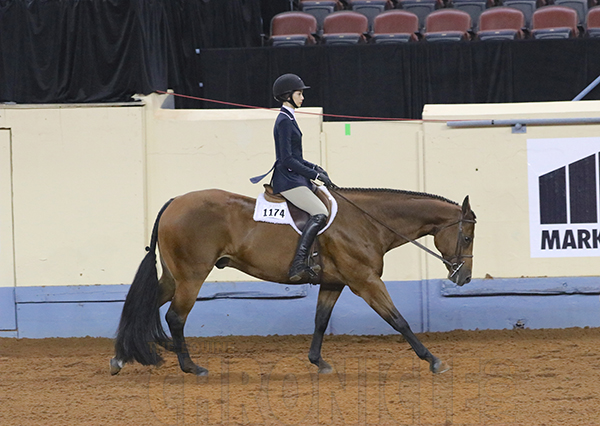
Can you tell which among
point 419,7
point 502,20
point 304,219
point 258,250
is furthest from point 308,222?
point 419,7

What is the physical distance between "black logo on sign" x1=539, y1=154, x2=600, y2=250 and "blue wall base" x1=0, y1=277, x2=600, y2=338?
52cm

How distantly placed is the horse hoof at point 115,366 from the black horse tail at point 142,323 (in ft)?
0.15

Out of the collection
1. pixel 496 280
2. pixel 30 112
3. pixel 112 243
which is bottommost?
pixel 496 280

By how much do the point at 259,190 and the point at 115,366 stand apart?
2828 mm

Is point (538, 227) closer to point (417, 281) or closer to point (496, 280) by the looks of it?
point (496, 280)

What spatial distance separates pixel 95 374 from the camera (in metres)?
6.76

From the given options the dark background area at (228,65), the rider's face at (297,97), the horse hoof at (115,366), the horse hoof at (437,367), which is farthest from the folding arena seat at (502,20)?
the horse hoof at (115,366)

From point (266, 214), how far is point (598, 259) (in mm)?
4281

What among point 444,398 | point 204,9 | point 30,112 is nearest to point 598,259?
point 444,398

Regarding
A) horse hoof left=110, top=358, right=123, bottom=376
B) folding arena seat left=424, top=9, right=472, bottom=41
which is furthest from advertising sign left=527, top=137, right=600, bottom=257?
horse hoof left=110, top=358, right=123, bottom=376

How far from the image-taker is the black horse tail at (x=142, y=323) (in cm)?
644

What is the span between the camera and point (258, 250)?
6.64m

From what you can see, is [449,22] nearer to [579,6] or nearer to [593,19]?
[593,19]

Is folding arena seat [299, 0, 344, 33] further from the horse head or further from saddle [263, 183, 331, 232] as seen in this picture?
the horse head
